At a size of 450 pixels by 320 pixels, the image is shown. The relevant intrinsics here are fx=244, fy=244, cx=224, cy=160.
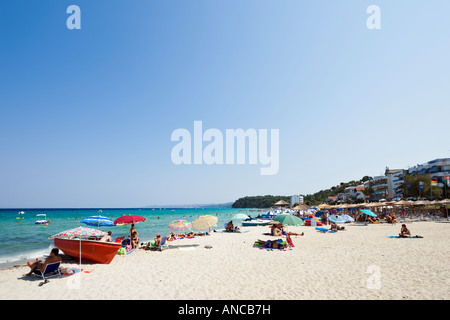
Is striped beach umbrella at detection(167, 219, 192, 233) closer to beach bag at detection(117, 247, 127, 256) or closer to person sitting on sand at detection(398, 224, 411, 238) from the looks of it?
beach bag at detection(117, 247, 127, 256)

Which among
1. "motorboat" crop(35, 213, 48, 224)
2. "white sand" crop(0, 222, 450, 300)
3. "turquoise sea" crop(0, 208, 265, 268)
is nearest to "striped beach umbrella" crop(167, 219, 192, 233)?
"white sand" crop(0, 222, 450, 300)

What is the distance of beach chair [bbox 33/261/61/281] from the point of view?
801cm

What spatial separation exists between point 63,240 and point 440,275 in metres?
14.4

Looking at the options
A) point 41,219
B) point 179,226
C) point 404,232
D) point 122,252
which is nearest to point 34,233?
point 179,226

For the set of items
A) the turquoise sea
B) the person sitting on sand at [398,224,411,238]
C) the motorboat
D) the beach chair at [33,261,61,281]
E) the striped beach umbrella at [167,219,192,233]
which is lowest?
the motorboat

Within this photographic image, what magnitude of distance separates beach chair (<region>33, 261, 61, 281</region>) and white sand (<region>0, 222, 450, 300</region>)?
257 millimetres

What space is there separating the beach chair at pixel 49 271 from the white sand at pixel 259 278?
0.84 ft

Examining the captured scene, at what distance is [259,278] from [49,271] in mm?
6979

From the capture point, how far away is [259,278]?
304 inches

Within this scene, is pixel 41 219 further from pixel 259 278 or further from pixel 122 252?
pixel 259 278

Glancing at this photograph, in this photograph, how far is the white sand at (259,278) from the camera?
251 inches
